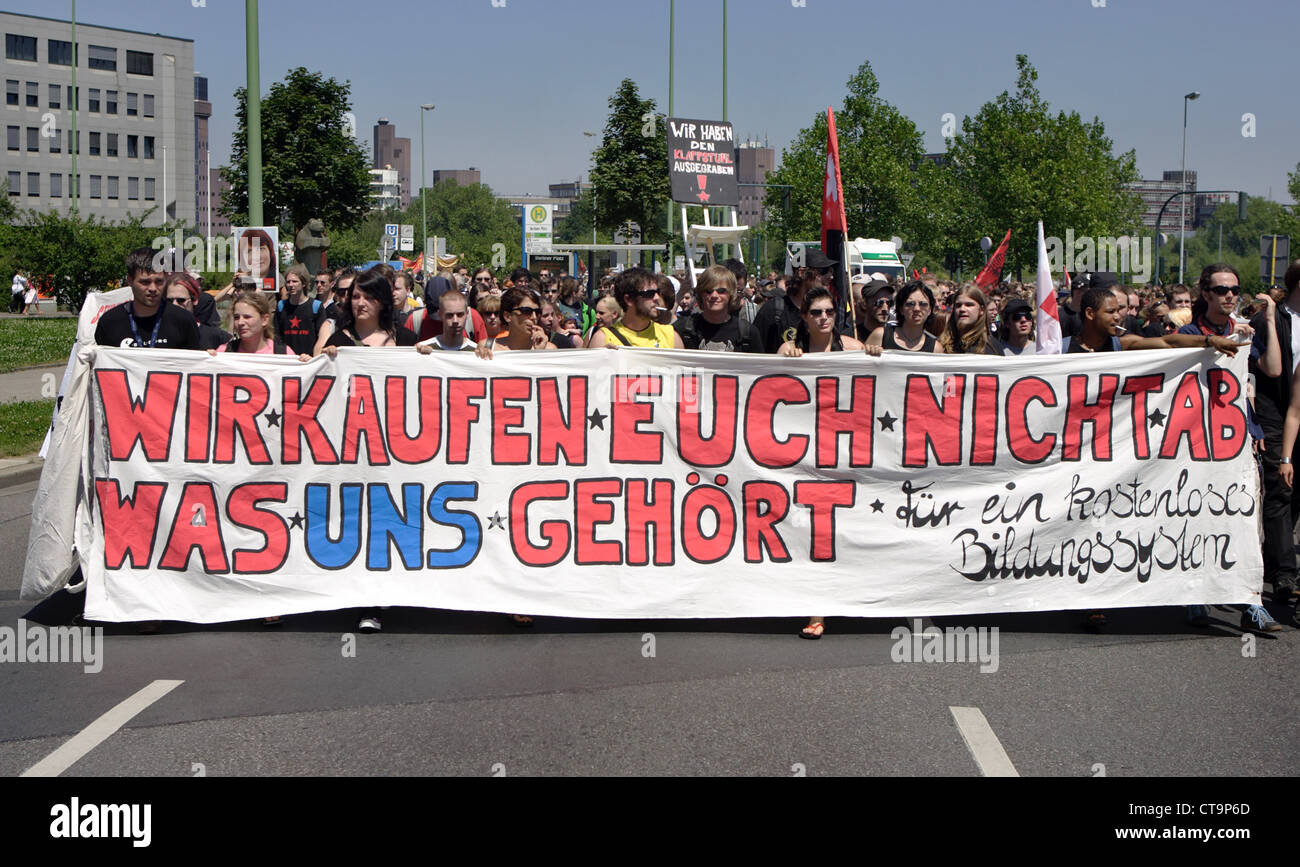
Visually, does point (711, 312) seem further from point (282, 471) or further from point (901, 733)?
point (901, 733)

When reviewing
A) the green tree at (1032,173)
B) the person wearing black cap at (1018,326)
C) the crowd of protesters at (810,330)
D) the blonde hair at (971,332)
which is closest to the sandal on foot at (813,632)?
the crowd of protesters at (810,330)

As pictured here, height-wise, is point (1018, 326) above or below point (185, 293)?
below

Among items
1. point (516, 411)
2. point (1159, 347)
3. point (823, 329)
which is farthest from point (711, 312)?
point (1159, 347)

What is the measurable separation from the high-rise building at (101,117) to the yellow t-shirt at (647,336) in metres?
96.2

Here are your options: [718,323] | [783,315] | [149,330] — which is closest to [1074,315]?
[783,315]

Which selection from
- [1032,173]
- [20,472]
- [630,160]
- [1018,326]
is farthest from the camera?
[1032,173]

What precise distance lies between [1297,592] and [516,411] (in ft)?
13.8

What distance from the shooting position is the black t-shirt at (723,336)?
7852 mm

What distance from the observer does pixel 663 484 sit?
6.78 metres

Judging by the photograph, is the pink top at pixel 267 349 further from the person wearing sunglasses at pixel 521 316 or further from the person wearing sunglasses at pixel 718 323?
the person wearing sunglasses at pixel 718 323

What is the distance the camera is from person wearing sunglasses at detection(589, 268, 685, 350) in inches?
294

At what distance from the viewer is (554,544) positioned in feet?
22.0

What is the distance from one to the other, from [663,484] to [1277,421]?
3272 mm

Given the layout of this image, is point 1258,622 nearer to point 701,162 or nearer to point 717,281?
point 717,281
